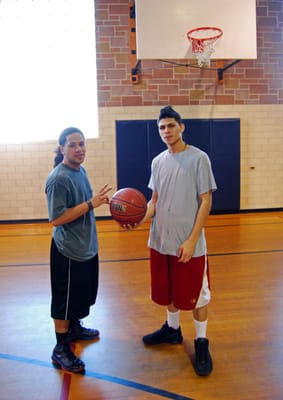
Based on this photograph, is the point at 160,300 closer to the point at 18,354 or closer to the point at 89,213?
the point at 89,213

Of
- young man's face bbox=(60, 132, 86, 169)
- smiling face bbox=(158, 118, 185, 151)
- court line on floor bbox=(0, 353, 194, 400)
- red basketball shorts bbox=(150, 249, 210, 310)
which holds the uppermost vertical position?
smiling face bbox=(158, 118, 185, 151)

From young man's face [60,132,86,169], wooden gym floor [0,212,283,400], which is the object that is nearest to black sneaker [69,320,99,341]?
wooden gym floor [0,212,283,400]

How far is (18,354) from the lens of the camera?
2445 mm

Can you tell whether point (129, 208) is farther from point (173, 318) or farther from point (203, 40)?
point (203, 40)

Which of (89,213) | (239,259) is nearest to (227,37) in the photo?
(239,259)

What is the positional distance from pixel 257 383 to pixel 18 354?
1.48 metres

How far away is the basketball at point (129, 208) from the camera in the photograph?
2326mm

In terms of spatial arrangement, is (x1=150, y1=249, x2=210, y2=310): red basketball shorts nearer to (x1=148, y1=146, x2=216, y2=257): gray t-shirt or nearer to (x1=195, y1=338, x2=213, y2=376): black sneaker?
(x1=148, y1=146, x2=216, y2=257): gray t-shirt

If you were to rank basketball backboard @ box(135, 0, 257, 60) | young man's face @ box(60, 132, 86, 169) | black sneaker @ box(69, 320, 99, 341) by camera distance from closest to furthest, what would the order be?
young man's face @ box(60, 132, 86, 169)
black sneaker @ box(69, 320, 99, 341)
basketball backboard @ box(135, 0, 257, 60)

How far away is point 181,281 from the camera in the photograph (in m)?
2.20

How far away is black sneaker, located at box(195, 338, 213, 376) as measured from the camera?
7.22ft

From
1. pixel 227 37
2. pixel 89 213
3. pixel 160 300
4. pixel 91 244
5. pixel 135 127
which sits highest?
pixel 227 37

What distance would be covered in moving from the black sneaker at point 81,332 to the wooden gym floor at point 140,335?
0.06m

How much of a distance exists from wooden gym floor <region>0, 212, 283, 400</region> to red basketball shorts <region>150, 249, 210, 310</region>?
41 cm
